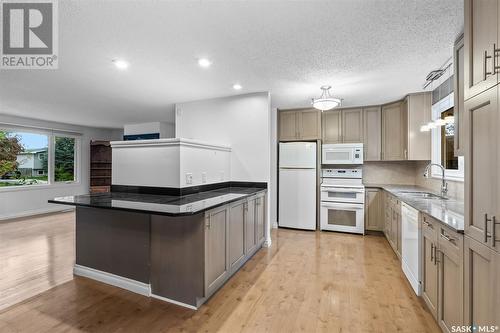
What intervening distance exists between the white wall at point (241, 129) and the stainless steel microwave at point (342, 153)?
1.49 m

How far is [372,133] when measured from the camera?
15.0ft

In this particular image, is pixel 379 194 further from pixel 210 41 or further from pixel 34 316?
pixel 34 316

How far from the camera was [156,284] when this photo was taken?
231cm

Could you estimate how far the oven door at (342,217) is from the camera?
14.3ft

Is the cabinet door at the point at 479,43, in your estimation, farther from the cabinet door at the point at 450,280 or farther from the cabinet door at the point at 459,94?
the cabinet door at the point at 450,280

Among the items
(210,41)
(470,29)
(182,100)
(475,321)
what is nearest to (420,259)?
(475,321)

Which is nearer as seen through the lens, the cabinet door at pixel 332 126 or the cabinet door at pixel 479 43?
the cabinet door at pixel 479 43

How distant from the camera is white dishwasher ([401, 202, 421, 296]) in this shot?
2.31m

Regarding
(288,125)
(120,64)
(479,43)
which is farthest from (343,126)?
(120,64)

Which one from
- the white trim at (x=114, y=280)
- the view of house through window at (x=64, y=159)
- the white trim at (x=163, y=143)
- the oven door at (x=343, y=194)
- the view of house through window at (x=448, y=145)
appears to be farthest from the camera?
the view of house through window at (x=64, y=159)

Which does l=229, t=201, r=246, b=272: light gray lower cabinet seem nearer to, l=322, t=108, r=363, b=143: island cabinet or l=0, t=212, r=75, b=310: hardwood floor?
l=0, t=212, r=75, b=310: hardwood floor

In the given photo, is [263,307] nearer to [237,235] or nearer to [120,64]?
[237,235]

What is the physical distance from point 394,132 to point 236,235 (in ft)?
11.7
